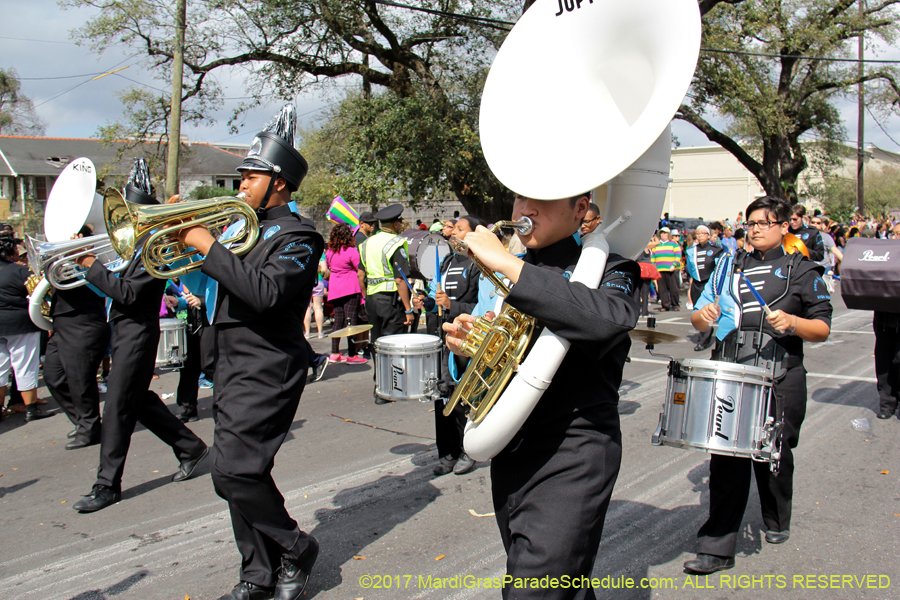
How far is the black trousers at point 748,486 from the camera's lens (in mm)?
3422

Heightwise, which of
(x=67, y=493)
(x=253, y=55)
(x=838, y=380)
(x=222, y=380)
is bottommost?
(x=67, y=493)

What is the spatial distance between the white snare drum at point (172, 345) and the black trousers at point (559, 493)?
5474mm

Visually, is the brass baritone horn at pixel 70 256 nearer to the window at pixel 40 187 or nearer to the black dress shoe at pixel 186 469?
the black dress shoe at pixel 186 469

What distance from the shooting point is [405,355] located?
487 cm

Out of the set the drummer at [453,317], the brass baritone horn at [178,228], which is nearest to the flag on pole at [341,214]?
the drummer at [453,317]

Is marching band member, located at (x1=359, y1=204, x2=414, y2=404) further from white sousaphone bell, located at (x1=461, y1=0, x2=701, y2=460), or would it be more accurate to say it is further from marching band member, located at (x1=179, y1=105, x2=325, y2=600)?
white sousaphone bell, located at (x1=461, y1=0, x2=701, y2=460)

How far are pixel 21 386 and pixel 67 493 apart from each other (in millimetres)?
2681

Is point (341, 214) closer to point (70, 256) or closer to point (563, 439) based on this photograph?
point (70, 256)

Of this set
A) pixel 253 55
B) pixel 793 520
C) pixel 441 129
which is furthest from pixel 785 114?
pixel 793 520

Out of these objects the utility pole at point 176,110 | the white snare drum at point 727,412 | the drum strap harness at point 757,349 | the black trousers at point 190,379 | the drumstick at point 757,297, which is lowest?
the black trousers at point 190,379

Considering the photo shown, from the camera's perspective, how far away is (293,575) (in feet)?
10.4

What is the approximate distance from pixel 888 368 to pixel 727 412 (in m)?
4.55

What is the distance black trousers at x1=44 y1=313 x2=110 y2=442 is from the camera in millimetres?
5629

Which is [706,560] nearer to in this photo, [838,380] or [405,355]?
[405,355]
